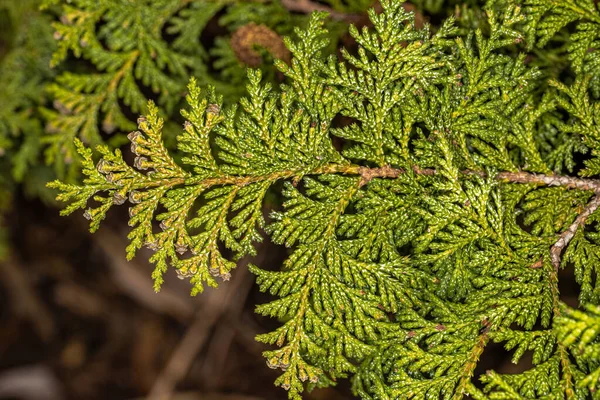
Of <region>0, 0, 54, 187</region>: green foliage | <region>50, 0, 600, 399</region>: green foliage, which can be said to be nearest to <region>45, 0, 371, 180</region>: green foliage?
<region>0, 0, 54, 187</region>: green foliage

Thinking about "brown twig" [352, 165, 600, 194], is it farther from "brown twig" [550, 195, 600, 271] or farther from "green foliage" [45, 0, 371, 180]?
"green foliage" [45, 0, 371, 180]

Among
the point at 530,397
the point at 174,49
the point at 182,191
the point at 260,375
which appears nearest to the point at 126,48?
the point at 174,49

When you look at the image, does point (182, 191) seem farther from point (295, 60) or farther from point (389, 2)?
point (389, 2)

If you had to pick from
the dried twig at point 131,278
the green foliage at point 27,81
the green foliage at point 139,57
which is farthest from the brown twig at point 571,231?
the dried twig at point 131,278

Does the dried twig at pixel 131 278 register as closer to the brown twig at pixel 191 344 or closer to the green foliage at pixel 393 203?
the brown twig at pixel 191 344

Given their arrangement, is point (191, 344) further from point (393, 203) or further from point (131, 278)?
point (393, 203)

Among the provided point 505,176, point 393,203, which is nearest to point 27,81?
point 393,203

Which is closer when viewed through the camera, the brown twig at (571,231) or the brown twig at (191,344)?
the brown twig at (571,231)

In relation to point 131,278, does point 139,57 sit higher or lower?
higher

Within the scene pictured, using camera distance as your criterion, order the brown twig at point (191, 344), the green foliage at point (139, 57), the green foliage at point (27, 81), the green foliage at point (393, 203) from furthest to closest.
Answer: the brown twig at point (191, 344) → the green foliage at point (27, 81) → the green foliage at point (139, 57) → the green foliage at point (393, 203)
